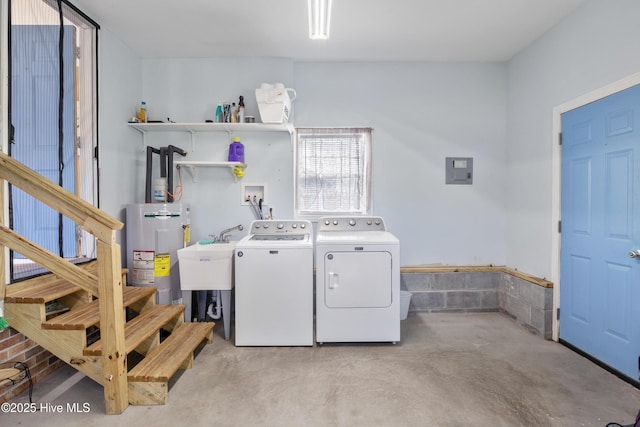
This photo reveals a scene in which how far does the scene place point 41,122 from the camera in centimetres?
223

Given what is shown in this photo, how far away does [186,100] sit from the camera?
3375mm

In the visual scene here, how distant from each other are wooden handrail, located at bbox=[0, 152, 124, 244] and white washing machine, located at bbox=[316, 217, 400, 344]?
145cm

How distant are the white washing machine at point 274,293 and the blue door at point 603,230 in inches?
82.6

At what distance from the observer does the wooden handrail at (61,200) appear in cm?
168

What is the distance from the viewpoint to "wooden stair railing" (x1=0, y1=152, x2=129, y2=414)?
5.53 ft

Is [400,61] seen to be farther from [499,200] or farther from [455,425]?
[455,425]

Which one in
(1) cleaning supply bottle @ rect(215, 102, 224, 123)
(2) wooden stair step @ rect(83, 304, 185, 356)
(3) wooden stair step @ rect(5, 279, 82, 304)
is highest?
(1) cleaning supply bottle @ rect(215, 102, 224, 123)

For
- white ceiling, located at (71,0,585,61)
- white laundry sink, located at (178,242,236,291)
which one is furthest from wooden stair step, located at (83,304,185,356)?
white ceiling, located at (71,0,585,61)

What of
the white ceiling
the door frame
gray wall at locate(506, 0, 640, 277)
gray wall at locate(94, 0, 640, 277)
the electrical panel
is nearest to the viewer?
gray wall at locate(506, 0, 640, 277)

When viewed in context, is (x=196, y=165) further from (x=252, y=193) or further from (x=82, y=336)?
(x=82, y=336)

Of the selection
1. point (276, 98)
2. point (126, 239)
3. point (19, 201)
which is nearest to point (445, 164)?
Result: point (276, 98)

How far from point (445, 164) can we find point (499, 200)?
27.7 inches

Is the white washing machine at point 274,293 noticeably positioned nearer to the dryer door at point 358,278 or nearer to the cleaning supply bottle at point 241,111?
the dryer door at point 358,278

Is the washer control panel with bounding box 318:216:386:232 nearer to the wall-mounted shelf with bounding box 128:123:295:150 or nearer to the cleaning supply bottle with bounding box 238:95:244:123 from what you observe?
the wall-mounted shelf with bounding box 128:123:295:150
